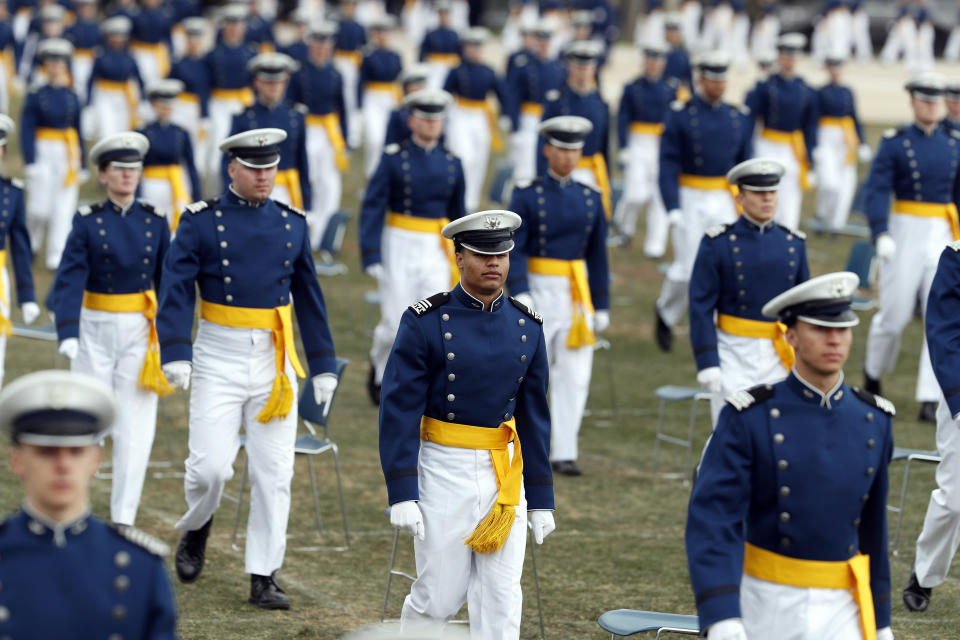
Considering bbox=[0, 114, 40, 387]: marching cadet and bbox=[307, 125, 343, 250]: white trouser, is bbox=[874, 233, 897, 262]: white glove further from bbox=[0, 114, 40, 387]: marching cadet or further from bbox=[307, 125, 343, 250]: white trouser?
bbox=[307, 125, 343, 250]: white trouser

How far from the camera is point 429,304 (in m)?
6.63

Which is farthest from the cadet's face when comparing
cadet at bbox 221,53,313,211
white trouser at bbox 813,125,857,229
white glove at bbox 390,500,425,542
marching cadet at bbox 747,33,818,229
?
white trouser at bbox 813,125,857,229

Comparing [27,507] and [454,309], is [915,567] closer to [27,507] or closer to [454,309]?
[454,309]

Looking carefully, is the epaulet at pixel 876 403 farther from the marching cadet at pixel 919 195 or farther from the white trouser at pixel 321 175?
the white trouser at pixel 321 175

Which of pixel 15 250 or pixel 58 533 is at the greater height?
pixel 58 533

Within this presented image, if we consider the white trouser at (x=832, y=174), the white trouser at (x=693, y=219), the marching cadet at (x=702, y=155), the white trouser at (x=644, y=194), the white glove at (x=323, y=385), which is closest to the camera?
the white glove at (x=323, y=385)

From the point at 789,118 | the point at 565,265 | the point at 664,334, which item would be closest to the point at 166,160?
the point at 664,334

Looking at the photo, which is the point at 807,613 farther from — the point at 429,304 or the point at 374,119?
the point at 374,119

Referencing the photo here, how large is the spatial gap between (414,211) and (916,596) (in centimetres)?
507

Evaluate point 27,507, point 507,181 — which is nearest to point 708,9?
point 507,181

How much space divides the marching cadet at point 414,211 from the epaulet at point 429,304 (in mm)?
5105

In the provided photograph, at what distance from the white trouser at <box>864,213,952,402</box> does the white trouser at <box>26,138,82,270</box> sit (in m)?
8.16

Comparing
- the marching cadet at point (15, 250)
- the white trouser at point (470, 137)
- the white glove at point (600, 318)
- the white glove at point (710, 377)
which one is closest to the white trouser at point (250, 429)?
the white glove at point (710, 377)

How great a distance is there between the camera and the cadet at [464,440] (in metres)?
6.50
